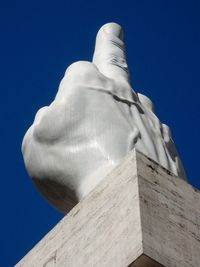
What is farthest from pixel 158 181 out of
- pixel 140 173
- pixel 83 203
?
pixel 83 203

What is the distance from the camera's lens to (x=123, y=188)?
192 inches

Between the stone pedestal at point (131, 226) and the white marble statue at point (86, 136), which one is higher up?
the white marble statue at point (86, 136)

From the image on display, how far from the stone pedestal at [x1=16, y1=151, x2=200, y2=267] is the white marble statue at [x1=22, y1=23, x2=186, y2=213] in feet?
2.19

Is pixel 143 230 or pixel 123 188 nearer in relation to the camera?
pixel 143 230

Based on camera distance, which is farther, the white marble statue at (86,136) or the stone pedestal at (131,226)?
the white marble statue at (86,136)

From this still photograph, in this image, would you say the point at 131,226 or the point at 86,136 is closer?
the point at 131,226

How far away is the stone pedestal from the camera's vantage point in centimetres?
443

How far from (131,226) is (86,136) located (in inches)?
64.8

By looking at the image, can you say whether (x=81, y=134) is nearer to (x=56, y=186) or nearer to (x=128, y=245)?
(x=56, y=186)

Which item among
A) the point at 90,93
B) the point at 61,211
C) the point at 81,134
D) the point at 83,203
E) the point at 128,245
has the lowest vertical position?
the point at 128,245

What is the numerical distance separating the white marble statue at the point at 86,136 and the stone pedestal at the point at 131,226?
67 cm

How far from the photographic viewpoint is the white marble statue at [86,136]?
19.5 ft

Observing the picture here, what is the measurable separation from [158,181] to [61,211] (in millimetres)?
1635

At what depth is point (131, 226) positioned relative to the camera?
4547 mm
